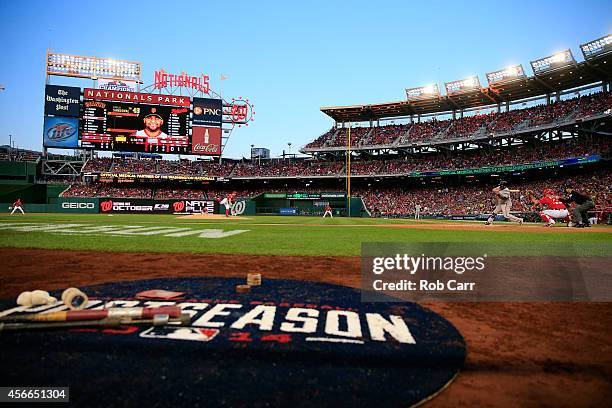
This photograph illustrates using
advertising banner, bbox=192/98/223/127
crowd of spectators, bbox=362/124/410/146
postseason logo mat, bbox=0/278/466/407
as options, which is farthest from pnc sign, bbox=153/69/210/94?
postseason logo mat, bbox=0/278/466/407

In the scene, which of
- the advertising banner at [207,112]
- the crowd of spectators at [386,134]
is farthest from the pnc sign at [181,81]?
the crowd of spectators at [386,134]

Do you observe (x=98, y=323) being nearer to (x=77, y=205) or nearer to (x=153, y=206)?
(x=153, y=206)

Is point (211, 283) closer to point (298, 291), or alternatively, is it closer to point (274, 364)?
point (298, 291)

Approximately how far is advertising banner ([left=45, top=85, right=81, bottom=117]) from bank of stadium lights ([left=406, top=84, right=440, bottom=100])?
1721 inches

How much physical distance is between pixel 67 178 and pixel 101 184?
15.5 m

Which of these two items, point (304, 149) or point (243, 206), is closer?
point (243, 206)

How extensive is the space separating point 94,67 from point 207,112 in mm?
16877

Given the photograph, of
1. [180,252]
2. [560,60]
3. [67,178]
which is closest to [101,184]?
[67,178]

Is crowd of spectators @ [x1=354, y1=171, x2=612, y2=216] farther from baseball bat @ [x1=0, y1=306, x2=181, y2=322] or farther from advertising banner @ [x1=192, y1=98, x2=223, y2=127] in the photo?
baseball bat @ [x1=0, y1=306, x2=181, y2=322]

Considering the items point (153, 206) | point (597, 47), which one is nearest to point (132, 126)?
point (153, 206)

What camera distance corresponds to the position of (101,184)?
163 feet

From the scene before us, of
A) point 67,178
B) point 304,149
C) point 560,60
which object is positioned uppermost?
point 560,60

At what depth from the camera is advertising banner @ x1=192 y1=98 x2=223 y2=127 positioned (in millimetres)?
45656

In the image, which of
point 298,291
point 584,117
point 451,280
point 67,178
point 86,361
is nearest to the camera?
point 86,361
